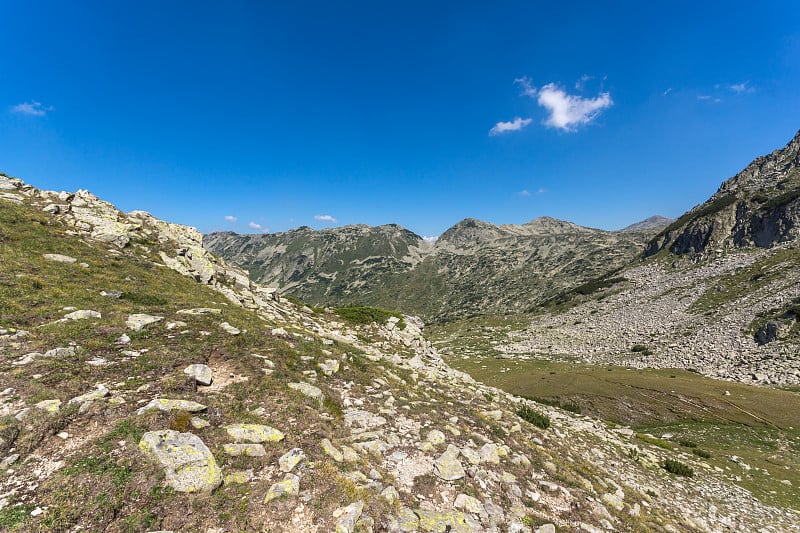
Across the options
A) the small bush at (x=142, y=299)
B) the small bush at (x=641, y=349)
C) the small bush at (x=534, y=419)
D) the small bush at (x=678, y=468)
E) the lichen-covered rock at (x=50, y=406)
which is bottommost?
the small bush at (x=641, y=349)

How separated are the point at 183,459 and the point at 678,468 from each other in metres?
23.9

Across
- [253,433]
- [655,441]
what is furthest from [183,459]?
[655,441]

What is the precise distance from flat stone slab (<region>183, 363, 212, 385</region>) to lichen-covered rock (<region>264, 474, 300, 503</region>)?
554 cm

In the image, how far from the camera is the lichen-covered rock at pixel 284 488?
6938 mm

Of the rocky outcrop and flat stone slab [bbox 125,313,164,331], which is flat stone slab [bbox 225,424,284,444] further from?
the rocky outcrop

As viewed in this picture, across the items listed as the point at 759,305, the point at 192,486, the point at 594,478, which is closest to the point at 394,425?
the point at 192,486

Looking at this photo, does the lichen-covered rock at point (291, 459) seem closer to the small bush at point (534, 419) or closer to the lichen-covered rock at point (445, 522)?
the lichen-covered rock at point (445, 522)

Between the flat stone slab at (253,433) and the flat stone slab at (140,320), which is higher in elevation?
the flat stone slab at (140,320)

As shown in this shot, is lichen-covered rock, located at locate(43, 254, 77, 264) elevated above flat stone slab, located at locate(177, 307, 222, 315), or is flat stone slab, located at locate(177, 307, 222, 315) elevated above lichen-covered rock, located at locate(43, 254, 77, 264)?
lichen-covered rock, located at locate(43, 254, 77, 264)

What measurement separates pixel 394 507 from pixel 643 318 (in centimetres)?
8869

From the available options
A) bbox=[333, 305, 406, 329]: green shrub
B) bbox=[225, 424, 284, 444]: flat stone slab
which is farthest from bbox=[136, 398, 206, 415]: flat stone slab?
bbox=[333, 305, 406, 329]: green shrub

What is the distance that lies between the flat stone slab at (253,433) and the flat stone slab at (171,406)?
1.27m

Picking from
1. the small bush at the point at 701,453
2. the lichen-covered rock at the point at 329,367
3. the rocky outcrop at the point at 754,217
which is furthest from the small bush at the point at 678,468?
the rocky outcrop at the point at 754,217

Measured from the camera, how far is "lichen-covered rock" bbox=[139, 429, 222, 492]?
682 cm
